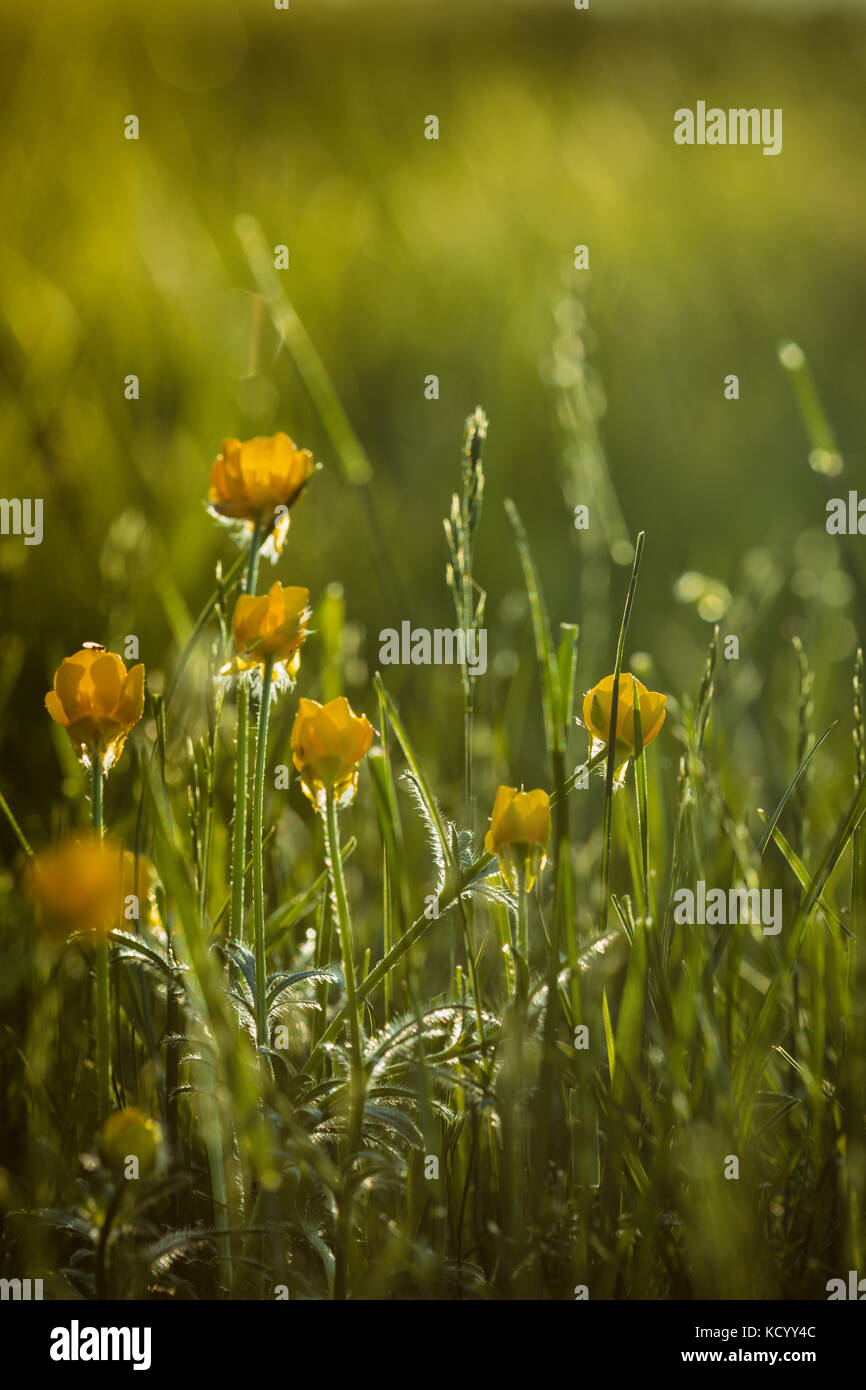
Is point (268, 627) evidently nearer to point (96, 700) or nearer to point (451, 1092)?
point (96, 700)

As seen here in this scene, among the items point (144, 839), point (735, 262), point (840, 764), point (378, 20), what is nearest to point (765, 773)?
point (840, 764)

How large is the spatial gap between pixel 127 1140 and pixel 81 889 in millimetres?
175

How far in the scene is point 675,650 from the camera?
6.59 ft

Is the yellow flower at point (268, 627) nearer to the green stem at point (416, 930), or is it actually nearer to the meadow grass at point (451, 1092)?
the meadow grass at point (451, 1092)

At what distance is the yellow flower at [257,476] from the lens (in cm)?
80

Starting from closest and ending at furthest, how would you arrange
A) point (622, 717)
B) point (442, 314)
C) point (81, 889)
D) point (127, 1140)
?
point (127, 1140) → point (81, 889) → point (622, 717) → point (442, 314)

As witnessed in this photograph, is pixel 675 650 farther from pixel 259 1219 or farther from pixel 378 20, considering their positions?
pixel 378 20

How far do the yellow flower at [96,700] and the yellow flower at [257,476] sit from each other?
15 centimetres

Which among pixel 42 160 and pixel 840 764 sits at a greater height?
pixel 42 160

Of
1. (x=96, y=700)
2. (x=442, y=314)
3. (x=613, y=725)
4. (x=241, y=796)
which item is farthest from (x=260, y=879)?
(x=442, y=314)

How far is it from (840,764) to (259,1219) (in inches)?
44.3

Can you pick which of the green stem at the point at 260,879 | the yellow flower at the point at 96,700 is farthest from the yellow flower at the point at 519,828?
the yellow flower at the point at 96,700

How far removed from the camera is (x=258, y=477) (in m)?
0.80

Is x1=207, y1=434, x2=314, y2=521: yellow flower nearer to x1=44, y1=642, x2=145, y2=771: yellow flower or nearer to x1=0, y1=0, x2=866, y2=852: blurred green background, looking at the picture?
x1=44, y1=642, x2=145, y2=771: yellow flower
